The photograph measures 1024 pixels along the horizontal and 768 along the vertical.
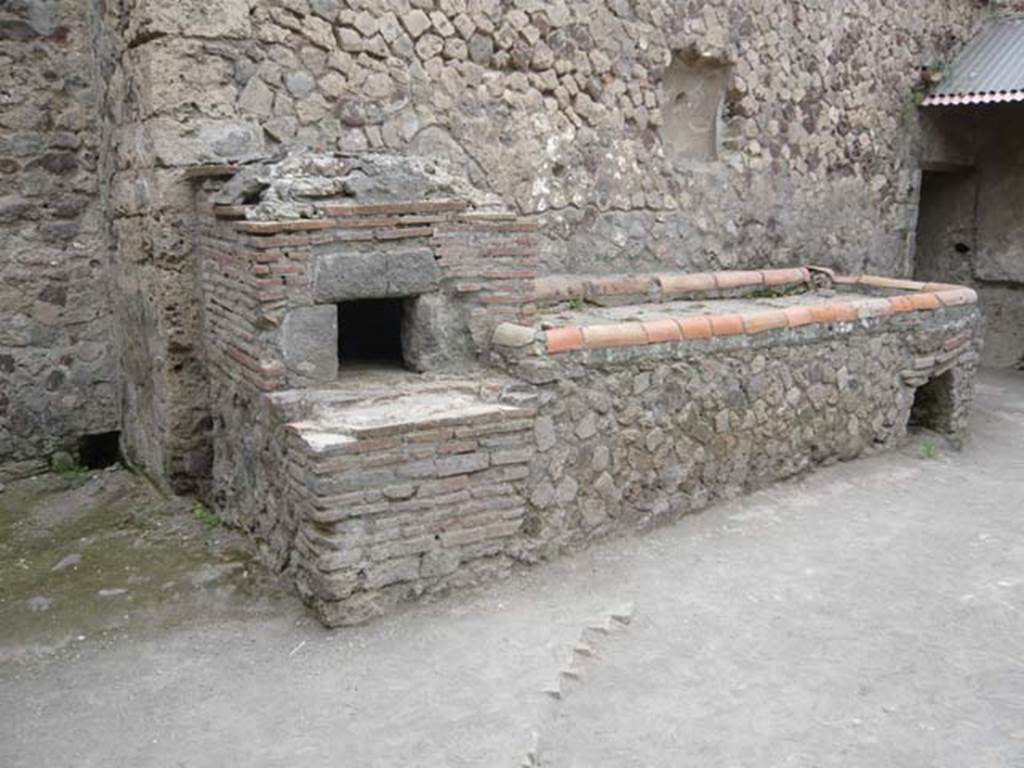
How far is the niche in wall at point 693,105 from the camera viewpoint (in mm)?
7238

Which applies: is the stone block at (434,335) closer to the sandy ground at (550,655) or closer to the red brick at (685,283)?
the sandy ground at (550,655)

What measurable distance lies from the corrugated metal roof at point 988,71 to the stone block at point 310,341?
7.36 meters

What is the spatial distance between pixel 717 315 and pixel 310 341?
239 centimetres

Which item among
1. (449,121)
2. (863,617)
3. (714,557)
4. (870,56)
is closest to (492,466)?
(714,557)

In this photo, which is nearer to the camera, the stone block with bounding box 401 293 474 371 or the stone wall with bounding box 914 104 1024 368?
the stone block with bounding box 401 293 474 371

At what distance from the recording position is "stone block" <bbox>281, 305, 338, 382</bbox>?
4.27 m

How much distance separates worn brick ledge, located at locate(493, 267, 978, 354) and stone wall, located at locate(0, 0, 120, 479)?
109 inches

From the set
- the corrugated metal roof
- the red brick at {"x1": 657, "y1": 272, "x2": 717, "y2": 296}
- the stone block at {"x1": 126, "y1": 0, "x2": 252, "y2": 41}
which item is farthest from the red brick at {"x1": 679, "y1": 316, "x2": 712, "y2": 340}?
the corrugated metal roof

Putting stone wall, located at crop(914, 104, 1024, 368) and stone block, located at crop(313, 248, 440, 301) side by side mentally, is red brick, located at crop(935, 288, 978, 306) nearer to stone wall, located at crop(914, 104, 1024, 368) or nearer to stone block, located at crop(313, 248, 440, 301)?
stone wall, located at crop(914, 104, 1024, 368)

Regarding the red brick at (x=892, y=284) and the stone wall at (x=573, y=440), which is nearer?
the stone wall at (x=573, y=440)

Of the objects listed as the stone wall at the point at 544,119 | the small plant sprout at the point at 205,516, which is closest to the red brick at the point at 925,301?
the stone wall at the point at 544,119

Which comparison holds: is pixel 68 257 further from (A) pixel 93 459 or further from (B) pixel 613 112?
(B) pixel 613 112

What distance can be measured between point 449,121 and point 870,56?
490 cm

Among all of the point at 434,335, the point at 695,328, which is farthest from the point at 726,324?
the point at 434,335
